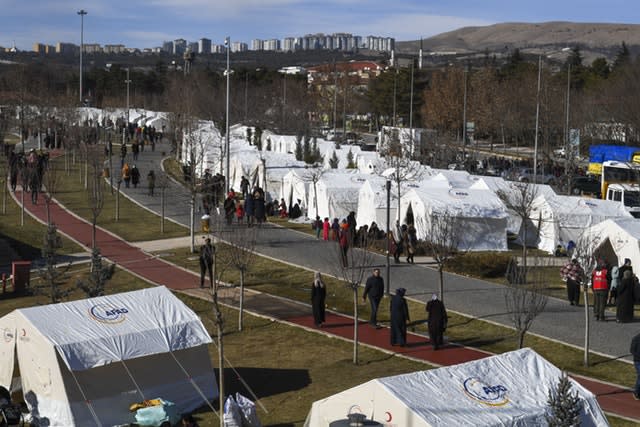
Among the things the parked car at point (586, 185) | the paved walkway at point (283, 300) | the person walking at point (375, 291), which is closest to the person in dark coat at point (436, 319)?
the paved walkway at point (283, 300)

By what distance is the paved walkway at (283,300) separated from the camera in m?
18.0

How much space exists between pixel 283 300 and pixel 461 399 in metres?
12.9

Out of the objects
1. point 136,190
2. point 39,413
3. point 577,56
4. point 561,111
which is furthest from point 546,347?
point 577,56

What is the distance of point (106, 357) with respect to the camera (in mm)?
16672

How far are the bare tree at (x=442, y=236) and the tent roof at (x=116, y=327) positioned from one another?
714cm

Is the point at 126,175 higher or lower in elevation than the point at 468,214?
higher

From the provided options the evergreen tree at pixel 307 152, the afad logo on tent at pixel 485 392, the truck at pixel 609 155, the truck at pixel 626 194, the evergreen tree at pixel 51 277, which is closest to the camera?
the afad logo on tent at pixel 485 392

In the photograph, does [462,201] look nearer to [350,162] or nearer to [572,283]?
[572,283]

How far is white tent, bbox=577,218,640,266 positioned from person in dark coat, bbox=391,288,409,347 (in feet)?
24.0

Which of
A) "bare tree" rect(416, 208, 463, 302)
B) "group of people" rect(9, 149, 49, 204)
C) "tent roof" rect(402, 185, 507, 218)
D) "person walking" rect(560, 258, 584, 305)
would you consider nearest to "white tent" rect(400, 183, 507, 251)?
"tent roof" rect(402, 185, 507, 218)

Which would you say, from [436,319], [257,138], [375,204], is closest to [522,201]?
[375,204]

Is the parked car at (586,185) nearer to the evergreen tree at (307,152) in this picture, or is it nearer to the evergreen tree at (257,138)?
the evergreen tree at (307,152)

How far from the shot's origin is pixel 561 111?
71.9 m

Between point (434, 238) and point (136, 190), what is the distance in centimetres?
2317
